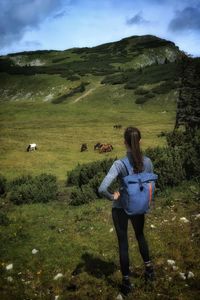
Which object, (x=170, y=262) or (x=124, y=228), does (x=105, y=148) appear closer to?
(x=170, y=262)

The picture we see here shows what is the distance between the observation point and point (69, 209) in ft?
47.8

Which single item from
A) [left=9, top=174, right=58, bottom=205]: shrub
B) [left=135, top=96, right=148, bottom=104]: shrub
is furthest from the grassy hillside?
[left=9, top=174, right=58, bottom=205]: shrub

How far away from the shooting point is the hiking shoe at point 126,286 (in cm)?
744

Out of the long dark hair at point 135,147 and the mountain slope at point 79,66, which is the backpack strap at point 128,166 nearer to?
the long dark hair at point 135,147

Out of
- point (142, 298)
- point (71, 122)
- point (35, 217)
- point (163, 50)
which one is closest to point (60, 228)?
point (35, 217)

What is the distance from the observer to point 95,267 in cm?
916

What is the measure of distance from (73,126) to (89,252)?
40137 mm

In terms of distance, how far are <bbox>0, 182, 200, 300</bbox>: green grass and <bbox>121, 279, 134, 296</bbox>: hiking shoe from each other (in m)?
0.12

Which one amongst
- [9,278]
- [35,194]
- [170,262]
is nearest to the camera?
[170,262]

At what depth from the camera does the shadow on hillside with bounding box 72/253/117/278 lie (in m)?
8.80

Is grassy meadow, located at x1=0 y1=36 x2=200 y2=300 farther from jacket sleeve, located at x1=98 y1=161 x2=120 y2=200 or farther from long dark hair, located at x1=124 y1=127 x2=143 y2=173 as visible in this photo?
long dark hair, located at x1=124 y1=127 x2=143 y2=173

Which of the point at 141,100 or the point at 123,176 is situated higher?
the point at 141,100

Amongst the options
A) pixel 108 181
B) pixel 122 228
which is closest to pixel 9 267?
pixel 122 228

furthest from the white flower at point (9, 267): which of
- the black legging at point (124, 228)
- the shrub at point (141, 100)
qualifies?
the shrub at point (141, 100)
